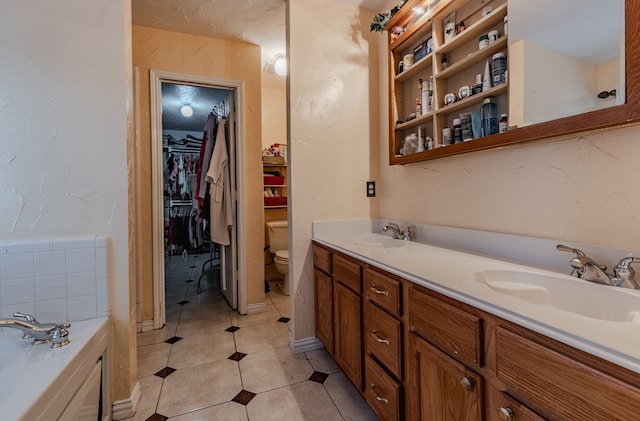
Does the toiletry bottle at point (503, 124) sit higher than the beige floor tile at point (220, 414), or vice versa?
the toiletry bottle at point (503, 124)

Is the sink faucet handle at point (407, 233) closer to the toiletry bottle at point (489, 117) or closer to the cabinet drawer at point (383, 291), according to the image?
the cabinet drawer at point (383, 291)

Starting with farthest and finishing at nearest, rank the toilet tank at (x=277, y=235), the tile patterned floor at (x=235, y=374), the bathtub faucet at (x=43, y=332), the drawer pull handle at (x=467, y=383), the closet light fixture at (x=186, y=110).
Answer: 1. the closet light fixture at (x=186, y=110)
2. the toilet tank at (x=277, y=235)
3. the tile patterned floor at (x=235, y=374)
4. the bathtub faucet at (x=43, y=332)
5. the drawer pull handle at (x=467, y=383)

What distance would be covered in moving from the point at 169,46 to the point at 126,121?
1421mm

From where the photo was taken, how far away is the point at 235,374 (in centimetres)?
178

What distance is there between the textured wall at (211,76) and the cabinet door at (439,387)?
1.93 m

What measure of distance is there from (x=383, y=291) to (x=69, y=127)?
1.66m

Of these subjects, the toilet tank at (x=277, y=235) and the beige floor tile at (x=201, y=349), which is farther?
the toilet tank at (x=277, y=235)

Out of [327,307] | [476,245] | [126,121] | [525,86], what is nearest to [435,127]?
[525,86]

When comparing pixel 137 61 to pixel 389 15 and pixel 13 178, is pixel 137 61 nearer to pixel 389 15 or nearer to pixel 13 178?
pixel 13 178

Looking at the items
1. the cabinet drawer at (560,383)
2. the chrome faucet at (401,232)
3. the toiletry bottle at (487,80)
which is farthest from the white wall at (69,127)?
the toiletry bottle at (487,80)

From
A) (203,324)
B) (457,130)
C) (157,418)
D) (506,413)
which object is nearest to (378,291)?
(506,413)

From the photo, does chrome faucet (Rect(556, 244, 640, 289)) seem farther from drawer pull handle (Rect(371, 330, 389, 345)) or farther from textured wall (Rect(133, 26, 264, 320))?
textured wall (Rect(133, 26, 264, 320))

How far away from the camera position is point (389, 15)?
1.88 m

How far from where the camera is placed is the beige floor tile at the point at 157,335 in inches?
87.3
